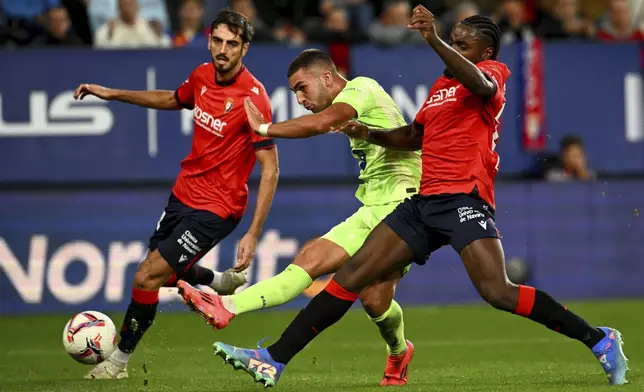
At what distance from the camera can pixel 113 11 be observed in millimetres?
15062

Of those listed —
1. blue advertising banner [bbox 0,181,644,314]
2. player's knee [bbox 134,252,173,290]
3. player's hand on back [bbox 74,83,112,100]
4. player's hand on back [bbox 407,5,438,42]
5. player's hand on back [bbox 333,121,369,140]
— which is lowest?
blue advertising banner [bbox 0,181,644,314]

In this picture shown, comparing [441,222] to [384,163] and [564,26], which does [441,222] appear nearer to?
[384,163]

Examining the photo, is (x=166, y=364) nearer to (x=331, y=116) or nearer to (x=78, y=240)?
(x=331, y=116)

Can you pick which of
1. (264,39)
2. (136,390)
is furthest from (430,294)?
(136,390)

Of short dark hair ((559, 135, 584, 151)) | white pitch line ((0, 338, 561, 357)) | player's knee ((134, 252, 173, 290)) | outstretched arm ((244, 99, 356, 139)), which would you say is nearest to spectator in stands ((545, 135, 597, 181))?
short dark hair ((559, 135, 584, 151))

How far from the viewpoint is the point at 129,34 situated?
14.4 meters

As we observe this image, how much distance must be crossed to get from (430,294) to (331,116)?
22.8 feet

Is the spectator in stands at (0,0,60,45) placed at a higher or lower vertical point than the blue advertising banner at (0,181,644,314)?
higher

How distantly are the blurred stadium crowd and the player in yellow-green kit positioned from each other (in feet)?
21.5

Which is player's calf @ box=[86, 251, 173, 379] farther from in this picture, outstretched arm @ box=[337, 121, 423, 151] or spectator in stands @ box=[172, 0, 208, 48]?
spectator in stands @ box=[172, 0, 208, 48]

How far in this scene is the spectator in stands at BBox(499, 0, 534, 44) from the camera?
15.4m

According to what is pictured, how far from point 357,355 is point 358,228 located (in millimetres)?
2038

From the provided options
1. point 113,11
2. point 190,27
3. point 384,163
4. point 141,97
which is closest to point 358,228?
point 384,163

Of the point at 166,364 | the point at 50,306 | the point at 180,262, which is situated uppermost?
the point at 180,262
